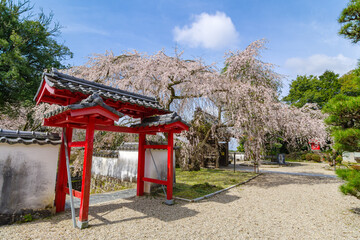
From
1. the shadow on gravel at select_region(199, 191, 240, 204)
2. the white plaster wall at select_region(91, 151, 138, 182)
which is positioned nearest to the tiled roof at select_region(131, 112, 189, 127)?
the white plaster wall at select_region(91, 151, 138, 182)

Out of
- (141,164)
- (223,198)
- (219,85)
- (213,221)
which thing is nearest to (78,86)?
(141,164)

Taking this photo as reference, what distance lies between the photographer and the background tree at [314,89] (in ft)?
90.8

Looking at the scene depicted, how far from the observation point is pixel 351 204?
19.0 ft

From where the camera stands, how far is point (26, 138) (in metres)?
4.25

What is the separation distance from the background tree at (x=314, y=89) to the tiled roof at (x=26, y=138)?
99.2 ft

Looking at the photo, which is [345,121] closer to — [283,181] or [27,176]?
[283,181]

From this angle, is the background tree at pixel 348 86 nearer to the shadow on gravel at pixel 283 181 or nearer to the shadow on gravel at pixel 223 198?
the shadow on gravel at pixel 283 181

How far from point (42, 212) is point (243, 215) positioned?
473 cm

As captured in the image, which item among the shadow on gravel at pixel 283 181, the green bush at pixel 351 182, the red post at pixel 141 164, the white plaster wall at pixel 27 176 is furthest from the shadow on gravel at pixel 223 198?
the white plaster wall at pixel 27 176

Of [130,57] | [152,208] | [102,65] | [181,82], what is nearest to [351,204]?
[152,208]

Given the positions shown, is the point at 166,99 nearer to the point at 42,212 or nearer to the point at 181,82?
the point at 181,82

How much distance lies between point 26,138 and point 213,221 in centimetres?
461

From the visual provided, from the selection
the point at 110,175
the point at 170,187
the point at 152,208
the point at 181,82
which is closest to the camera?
the point at 152,208

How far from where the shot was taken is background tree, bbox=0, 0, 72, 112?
37.5 ft
